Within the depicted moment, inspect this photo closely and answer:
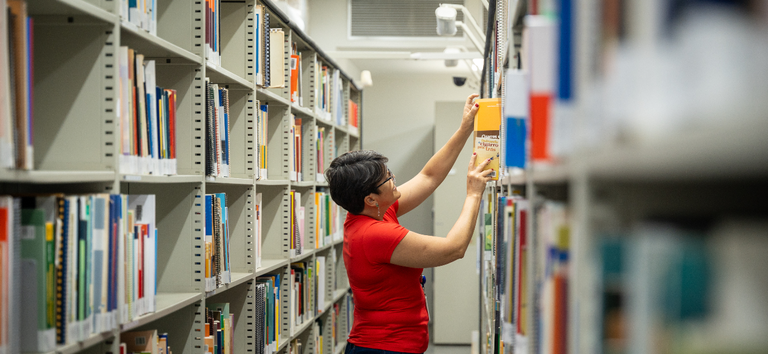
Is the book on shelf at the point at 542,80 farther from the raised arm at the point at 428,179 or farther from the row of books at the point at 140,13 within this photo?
the raised arm at the point at 428,179

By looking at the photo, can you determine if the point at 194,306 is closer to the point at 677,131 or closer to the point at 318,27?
the point at 677,131

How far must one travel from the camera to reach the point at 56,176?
1111mm

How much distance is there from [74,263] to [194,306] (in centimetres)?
70

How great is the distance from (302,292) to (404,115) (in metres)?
2.96

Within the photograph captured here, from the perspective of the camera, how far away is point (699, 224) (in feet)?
1.18

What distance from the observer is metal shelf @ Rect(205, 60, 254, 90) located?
1.91 meters

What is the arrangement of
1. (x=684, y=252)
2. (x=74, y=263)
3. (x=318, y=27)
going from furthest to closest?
(x=318, y=27), (x=74, y=263), (x=684, y=252)

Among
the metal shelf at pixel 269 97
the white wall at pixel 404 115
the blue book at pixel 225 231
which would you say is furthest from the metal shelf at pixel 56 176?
the white wall at pixel 404 115

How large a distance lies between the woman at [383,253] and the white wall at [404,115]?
137 inches

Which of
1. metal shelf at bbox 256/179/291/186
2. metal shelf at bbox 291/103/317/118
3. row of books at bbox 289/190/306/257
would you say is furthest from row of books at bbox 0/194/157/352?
metal shelf at bbox 291/103/317/118

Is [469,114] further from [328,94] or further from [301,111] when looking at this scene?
[328,94]

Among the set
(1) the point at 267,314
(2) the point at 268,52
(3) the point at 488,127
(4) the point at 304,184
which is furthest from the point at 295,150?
(3) the point at 488,127

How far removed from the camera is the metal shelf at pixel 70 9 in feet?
3.86

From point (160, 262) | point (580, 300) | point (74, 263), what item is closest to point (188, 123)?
point (160, 262)
